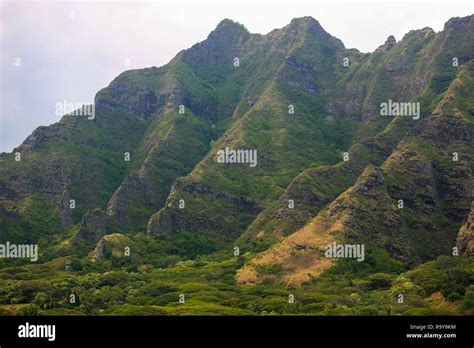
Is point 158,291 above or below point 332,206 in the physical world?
below

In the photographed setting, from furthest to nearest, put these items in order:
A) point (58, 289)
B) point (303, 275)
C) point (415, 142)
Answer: point (415, 142)
point (303, 275)
point (58, 289)

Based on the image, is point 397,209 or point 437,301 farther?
point 397,209

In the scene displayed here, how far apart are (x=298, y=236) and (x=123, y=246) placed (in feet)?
171

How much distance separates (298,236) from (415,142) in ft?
158

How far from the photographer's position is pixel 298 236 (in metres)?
166

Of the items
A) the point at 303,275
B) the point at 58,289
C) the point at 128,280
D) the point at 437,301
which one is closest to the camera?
the point at 437,301
